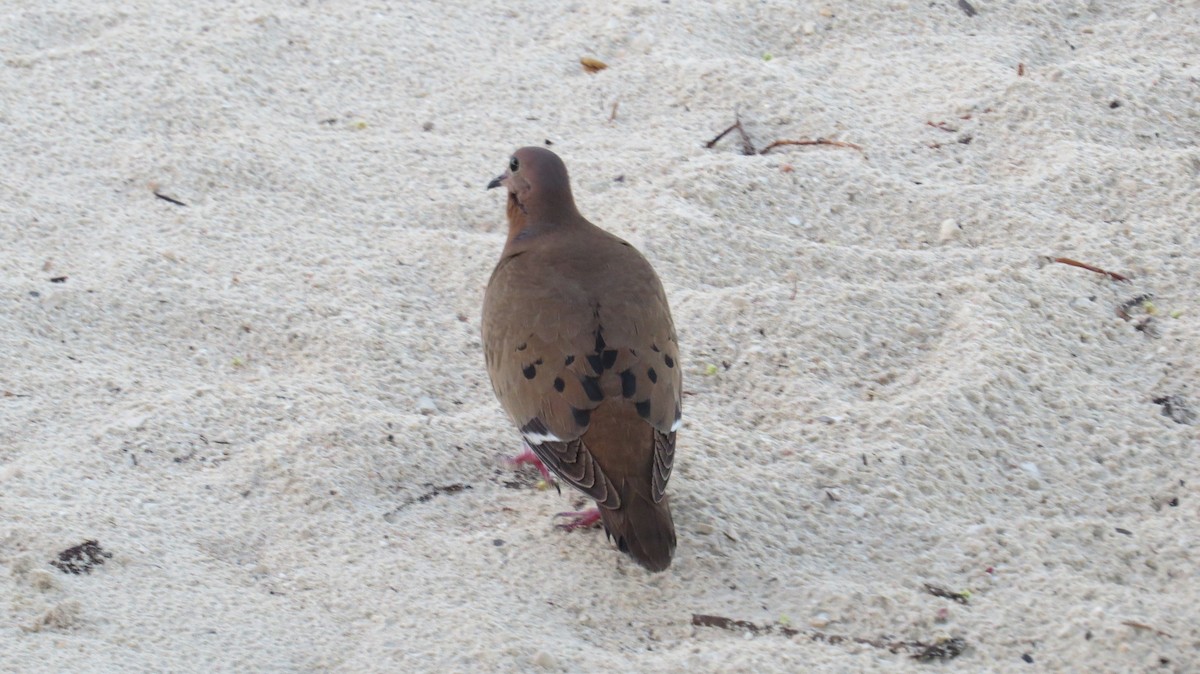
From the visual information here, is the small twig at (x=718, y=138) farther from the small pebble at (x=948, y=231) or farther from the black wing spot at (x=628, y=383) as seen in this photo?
the black wing spot at (x=628, y=383)

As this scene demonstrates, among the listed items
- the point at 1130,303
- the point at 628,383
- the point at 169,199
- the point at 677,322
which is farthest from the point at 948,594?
the point at 169,199

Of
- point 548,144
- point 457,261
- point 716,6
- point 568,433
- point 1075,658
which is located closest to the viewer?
point 1075,658

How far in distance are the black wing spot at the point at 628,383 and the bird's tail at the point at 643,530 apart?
→ 0.24m

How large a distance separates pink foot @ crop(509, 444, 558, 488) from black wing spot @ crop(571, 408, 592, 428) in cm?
35

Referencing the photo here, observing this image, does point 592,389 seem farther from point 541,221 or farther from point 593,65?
point 593,65

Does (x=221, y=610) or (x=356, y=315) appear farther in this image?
(x=356, y=315)

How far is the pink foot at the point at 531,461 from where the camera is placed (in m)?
3.50

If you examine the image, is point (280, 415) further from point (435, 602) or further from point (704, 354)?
point (704, 354)

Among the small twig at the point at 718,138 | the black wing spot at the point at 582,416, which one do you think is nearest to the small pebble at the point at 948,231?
the small twig at the point at 718,138

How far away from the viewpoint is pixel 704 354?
384 cm

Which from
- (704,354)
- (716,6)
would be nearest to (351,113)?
(716,6)

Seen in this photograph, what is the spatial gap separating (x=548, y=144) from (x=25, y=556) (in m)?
2.40

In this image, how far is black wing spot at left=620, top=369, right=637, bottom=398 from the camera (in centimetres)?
317

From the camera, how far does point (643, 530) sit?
3023 mm
